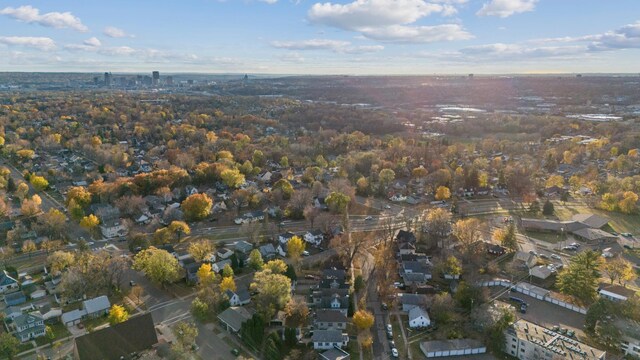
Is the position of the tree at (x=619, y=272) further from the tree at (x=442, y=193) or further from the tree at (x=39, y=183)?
the tree at (x=39, y=183)

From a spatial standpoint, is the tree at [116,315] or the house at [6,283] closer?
the tree at [116,315]

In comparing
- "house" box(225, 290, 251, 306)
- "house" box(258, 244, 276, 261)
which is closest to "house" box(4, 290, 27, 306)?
"house" box(225, 290, 251, 306)

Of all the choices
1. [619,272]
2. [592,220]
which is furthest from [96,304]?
[592,220]

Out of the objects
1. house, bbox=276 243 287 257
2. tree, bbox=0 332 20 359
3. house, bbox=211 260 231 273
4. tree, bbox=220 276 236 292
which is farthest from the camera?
house, bbox=276 243 287 257

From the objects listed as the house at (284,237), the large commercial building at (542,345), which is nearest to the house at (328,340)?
the large commercial building at (542,345)

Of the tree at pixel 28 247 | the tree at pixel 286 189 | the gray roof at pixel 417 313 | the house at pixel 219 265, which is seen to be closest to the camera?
the gray roof at pixel 417 313

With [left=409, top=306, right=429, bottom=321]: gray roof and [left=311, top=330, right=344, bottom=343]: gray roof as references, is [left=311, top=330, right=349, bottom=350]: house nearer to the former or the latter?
[left=311, top=330, right=344, bottom=343]: gray roof
